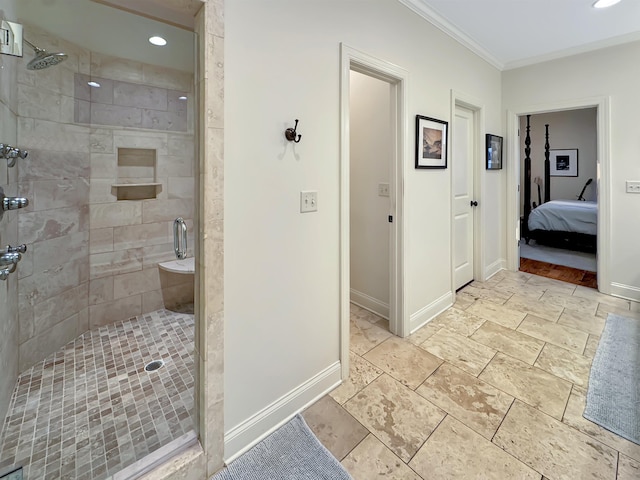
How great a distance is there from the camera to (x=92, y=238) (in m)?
2.45

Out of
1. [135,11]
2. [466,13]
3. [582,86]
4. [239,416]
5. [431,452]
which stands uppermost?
[466,13]

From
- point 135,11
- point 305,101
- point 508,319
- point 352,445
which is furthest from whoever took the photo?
point 508,319

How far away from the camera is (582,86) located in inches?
129

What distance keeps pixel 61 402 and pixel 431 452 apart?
1980 mm

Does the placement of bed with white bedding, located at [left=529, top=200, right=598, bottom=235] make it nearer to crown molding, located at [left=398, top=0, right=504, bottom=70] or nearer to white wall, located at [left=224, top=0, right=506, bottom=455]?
crown molding, located at [left=398, top=0, right=504, bottom=70]

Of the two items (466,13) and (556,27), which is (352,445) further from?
(556,27)

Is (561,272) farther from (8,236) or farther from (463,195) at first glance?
(8,236)

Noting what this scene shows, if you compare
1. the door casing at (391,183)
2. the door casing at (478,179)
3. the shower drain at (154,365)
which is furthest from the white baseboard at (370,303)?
the shower drain at (154,365)

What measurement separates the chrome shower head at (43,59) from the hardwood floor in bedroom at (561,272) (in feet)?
17.1

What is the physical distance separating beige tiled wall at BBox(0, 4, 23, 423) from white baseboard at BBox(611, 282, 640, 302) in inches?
197

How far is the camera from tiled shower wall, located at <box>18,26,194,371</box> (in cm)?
198

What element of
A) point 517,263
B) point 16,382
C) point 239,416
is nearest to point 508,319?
point 517,263

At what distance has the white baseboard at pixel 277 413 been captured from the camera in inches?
56.1

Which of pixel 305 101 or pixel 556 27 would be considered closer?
pixel 305 101
